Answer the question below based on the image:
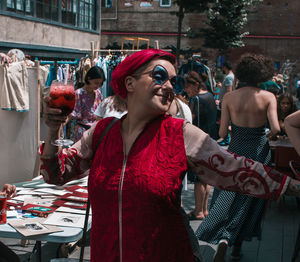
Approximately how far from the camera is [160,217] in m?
1.90

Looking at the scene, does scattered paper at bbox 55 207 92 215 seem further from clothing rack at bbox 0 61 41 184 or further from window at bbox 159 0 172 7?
window at bbox 159 0 172 7

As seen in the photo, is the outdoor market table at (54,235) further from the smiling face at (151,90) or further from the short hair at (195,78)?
the short hair at (195,78)

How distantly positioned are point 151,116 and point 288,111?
5235 millimetres

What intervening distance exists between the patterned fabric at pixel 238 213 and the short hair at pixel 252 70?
1.66ft

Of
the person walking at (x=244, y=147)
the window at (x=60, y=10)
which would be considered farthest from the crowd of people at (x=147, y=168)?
the window at (x=60, y=10)

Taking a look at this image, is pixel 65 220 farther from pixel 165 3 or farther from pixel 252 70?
pixel 165 3

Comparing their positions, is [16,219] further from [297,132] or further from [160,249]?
[297,132]

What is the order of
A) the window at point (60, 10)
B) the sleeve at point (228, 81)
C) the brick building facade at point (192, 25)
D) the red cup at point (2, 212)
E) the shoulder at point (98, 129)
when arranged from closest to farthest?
the shoulder at point (98, 129), the red cup at point (2, 212), the sleeve at point (228, 81), the window at point (60, 10), the brick building facade at point (192, 25)

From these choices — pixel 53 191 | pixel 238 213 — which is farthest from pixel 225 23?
pixel 53 191

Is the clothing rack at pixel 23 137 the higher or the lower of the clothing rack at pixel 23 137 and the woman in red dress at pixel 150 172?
the lower

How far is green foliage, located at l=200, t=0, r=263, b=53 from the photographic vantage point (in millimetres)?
32594

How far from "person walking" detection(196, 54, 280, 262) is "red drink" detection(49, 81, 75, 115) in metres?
2.82

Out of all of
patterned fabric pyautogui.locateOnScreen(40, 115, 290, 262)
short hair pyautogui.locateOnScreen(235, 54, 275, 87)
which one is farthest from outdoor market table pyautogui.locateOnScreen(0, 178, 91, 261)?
Result: short hair pyautogui.locateOnScreen(235, 54, 275, 87)

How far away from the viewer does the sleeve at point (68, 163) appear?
2.07 meters
